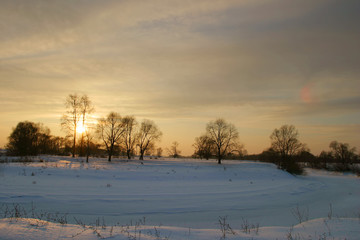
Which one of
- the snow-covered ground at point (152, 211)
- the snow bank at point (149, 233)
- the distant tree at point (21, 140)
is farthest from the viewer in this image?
the distant tree at point (21, 140)

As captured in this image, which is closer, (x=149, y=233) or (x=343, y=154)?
(x=149, y=233)

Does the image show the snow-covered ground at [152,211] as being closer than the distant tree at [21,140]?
Yes

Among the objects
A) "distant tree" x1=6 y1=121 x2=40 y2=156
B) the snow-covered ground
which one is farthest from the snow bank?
"distant tree" x1=6 y1=121 x2=40 y2=156

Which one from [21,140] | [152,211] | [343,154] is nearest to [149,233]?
[152,211]

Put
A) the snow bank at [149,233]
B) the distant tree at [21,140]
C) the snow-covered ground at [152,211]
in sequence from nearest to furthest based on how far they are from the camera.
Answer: the snow bank at [149,233] → the snow-covered ground at [152,211] → the distant tree at [21,140]

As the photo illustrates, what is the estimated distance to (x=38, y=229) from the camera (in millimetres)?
5664

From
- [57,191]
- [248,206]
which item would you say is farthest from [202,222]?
[57,191]

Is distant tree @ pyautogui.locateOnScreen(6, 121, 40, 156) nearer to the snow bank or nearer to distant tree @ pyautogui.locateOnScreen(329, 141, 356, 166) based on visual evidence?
the snow bank

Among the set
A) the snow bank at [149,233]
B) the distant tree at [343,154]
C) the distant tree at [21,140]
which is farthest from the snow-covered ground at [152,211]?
the distant tree at [343,154]

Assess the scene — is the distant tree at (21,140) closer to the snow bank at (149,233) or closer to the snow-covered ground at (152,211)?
the snow-covered ground at (152,211)

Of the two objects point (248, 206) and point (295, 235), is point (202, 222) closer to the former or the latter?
point (248, 206)

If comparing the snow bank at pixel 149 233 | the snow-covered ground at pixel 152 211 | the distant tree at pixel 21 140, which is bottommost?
the snow-covered ground at pixel 152 211

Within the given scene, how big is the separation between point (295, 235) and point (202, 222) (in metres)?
5.88

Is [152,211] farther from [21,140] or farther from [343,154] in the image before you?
[343,154]
